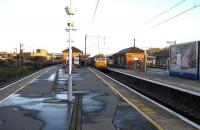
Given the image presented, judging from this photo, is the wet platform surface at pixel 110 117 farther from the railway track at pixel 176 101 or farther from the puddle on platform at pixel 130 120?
the railway track at pixel 176 101

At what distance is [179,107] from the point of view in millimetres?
18547

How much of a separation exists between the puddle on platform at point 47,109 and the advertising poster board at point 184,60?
70.6 ft

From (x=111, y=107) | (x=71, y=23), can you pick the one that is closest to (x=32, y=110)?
(x=111, y=107)

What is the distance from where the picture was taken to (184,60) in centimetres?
4219

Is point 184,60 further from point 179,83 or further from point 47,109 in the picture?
point 47,109

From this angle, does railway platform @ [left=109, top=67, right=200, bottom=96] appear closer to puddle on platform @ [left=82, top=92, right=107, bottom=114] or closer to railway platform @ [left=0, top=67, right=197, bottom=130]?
railway platform @ [left=0, top=67, right=197, bottom=130]

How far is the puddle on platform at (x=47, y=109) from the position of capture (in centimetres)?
1324

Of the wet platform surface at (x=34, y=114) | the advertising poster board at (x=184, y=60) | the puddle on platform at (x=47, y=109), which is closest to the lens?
the wet platform surface at (x=34, y=114)

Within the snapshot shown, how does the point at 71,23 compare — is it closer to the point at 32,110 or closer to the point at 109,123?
the point at 32,110

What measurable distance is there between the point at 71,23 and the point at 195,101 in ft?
23.9

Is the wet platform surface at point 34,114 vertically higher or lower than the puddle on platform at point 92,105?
higher

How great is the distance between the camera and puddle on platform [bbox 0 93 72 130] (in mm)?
13242

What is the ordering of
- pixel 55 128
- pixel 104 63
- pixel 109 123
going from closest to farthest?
pixel 55 128 → pixel 109 123 → pixel 104 63

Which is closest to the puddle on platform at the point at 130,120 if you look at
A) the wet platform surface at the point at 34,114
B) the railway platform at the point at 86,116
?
the railway platform at the point at 86,116
